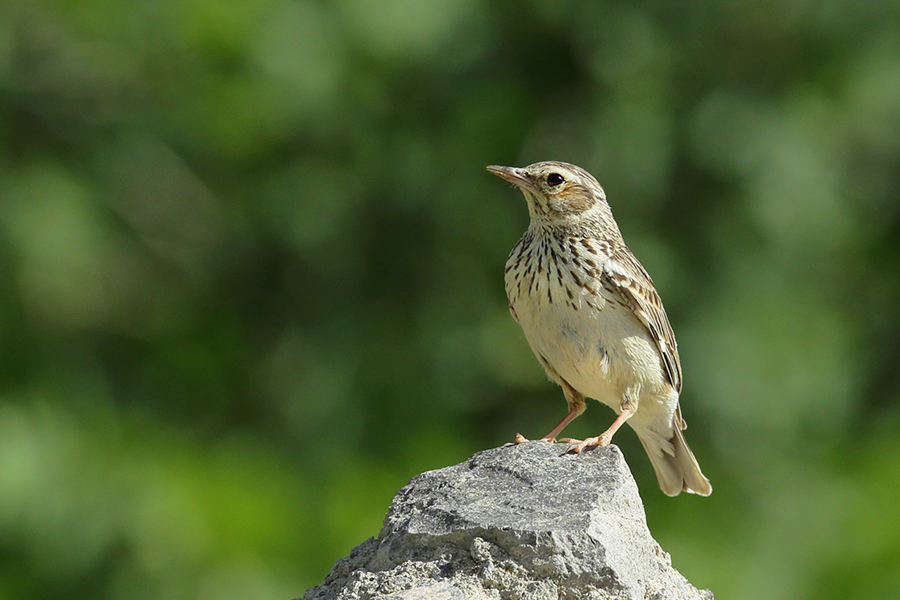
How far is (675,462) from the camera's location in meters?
6.61

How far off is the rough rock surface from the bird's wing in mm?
1998

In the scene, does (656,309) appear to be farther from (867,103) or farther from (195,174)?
(195,174)

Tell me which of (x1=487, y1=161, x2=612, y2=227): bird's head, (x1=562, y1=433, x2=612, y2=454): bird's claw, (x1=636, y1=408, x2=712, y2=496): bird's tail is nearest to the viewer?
(x1=562, y1=433, x2=612, y2=454): bird's claw

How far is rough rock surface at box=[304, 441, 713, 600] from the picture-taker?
11.2ft

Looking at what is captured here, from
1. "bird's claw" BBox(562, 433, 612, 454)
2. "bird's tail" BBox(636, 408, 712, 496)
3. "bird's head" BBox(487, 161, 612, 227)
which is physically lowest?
"bird's claw" BBox(562, 433, 612, 454)

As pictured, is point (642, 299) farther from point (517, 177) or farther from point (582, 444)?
point (582, 444)

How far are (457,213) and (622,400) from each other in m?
5.84

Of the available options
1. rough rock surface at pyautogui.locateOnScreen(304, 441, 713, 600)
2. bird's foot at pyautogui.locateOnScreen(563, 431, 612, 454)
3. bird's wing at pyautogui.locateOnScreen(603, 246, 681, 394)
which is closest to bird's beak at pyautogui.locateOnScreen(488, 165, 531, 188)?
bird's wing at pyautogui.locateOnScreen(603, 246, 681, 394)

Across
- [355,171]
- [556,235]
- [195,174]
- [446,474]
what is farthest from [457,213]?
[446,474]

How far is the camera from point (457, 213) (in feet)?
38.1

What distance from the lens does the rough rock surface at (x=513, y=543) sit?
3404 mm

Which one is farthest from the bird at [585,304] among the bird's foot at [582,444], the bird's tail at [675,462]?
the bird's foot at [582,444]

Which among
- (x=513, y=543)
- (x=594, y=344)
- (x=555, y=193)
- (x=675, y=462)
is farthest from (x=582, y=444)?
(x=675, y=462)

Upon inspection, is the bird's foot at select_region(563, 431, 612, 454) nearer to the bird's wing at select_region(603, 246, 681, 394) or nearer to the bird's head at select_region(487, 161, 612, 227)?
the bird's wing at select_region(603, 246, 681, 394)
